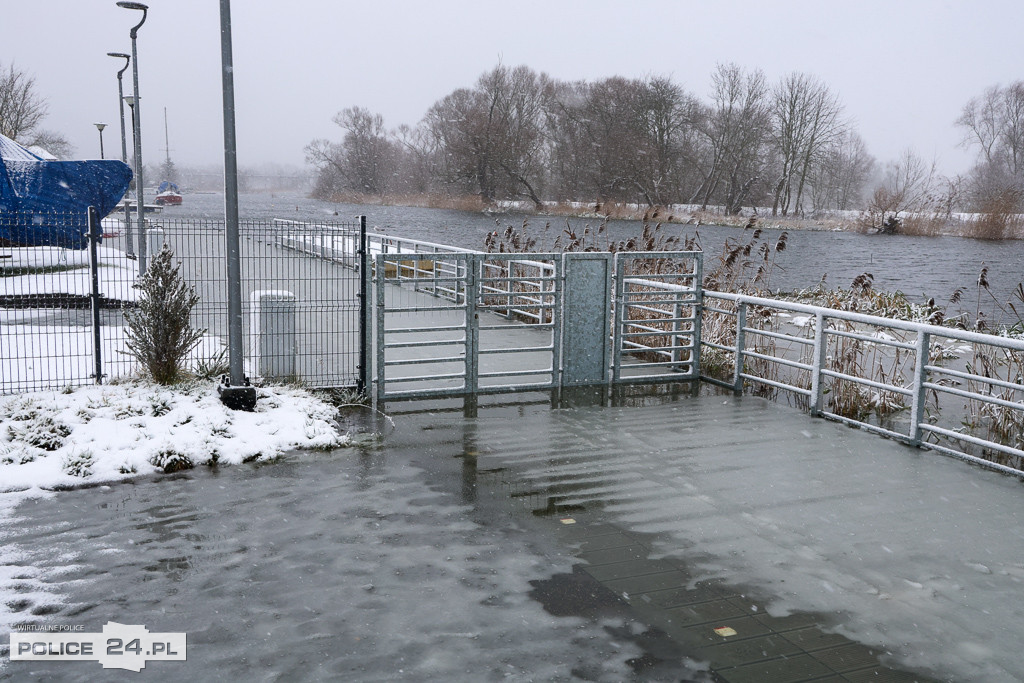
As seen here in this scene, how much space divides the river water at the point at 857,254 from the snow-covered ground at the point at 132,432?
13955 millimetres

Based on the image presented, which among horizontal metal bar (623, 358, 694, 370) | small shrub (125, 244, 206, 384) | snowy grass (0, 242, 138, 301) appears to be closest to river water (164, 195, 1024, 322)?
snowy grass (0, 242, 138, 301)

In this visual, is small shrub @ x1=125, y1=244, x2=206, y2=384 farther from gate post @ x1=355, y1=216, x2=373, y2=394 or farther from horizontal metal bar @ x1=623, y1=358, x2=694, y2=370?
horizontal metal bar @ x1=623, y1=358, x2=694, y2=370

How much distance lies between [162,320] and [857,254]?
36871mm

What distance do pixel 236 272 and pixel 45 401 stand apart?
86.7 inches

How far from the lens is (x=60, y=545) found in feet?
18.9

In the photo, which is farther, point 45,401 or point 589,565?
point 45,401

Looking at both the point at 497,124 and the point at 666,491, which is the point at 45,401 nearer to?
the point at 666,491

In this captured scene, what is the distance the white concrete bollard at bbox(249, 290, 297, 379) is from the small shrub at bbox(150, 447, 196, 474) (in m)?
2.41

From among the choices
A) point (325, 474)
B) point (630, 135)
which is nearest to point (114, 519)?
point (325, 474)

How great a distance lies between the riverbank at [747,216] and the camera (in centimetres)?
4166

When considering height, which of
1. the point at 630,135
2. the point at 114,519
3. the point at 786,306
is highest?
the point at 630,135

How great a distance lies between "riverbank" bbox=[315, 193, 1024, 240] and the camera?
137 feet

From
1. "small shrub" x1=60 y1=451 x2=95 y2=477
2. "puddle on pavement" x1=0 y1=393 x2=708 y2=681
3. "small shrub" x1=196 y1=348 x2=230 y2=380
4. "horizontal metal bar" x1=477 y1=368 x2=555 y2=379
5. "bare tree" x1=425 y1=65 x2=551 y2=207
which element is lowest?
"puddle on pavement" x1=0 y1=393 x2=708 y2=681

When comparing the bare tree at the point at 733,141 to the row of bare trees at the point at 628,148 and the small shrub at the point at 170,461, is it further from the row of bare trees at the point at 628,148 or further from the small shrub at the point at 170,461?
the small shrub at the point at 170,461
